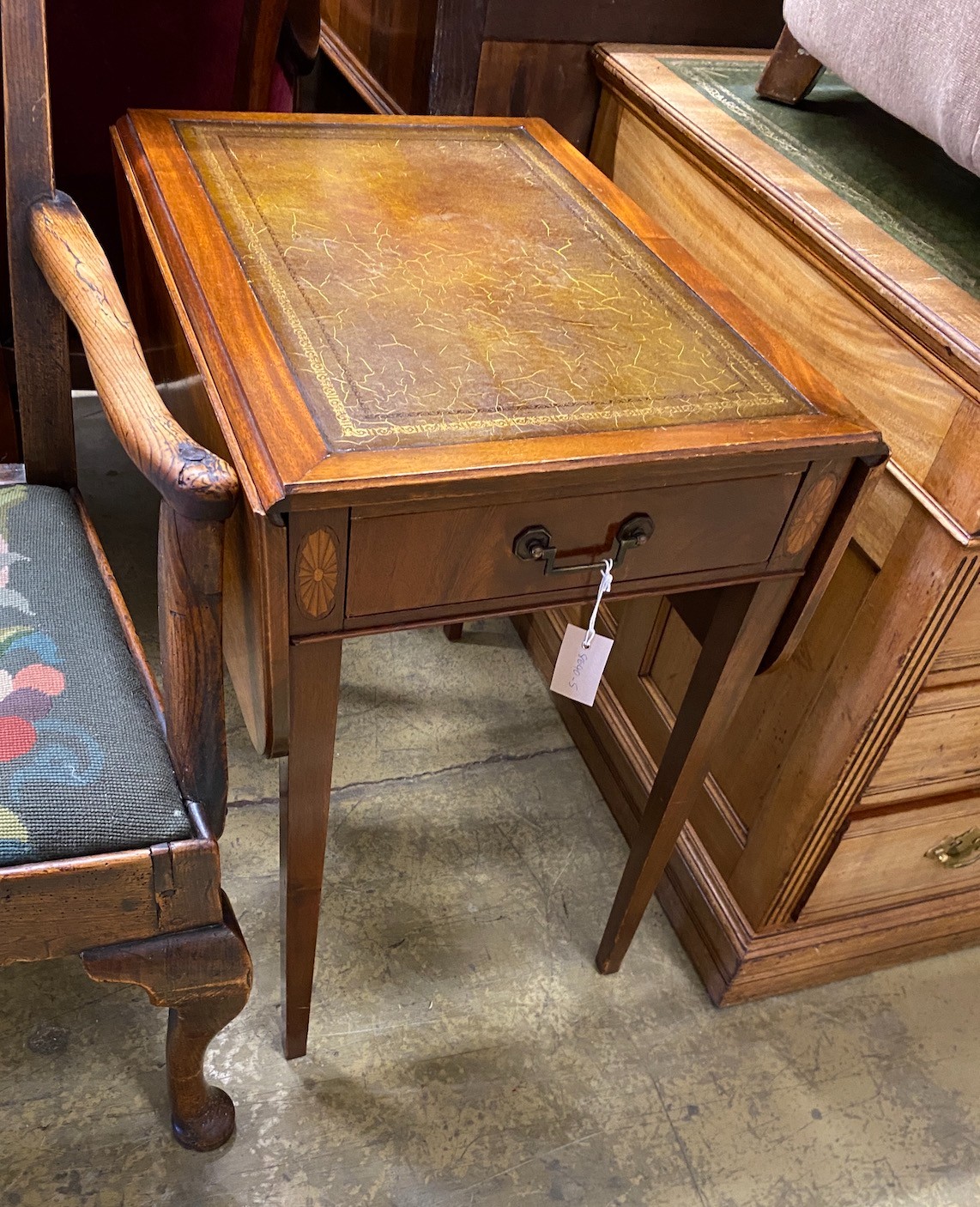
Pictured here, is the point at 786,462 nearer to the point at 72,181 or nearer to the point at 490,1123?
the point at 490,1123

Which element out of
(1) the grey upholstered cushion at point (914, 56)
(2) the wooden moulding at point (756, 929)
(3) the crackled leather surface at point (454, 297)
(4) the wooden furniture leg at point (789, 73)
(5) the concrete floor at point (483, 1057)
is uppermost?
(1) the grey upholstered cushion at point (914, 56)

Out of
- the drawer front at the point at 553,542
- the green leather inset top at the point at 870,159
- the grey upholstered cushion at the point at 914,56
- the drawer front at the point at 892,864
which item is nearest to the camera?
the drawer front at the point at 553,542

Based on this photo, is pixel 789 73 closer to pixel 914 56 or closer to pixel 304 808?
pixel 914 56

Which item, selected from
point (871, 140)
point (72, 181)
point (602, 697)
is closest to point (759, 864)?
point (602, 697)

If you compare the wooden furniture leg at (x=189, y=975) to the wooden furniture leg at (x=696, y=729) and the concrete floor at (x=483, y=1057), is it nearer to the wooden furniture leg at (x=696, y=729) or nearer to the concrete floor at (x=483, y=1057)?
the concrete floor at (x=483, y=1057)

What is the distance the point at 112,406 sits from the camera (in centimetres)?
74

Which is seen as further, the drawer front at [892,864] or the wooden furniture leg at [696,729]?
the drawer front at [892,864]

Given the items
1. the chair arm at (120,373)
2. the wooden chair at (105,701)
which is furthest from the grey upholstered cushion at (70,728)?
the chair arm at (120,373)

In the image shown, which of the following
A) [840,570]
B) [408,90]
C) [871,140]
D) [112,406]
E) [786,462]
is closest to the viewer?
[112,406]

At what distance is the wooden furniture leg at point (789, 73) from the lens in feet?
4.10

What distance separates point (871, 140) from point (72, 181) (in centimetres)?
108

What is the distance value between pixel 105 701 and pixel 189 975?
0.80 ft

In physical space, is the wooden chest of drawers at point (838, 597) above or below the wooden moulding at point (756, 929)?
above

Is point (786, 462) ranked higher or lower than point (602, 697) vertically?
higher
